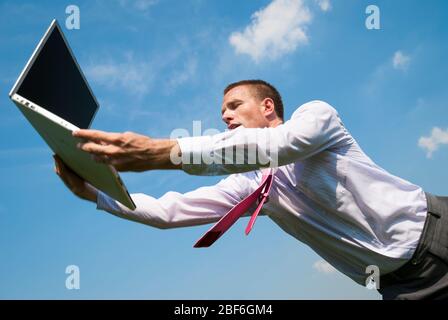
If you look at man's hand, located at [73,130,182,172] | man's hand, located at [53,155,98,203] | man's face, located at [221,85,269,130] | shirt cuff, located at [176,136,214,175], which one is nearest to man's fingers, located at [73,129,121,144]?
man's hand, located at [73,130,182,172]

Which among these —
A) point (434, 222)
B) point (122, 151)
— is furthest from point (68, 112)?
point (434, 222)

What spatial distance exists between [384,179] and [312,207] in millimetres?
524

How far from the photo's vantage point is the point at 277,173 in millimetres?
3459

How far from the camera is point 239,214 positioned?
133 inches

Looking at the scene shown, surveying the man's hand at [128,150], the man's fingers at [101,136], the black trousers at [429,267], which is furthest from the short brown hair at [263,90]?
the man's fingers at [101,136]

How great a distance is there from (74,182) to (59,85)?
660mm

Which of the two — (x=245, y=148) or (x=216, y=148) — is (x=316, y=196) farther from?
(x=216, y=148)

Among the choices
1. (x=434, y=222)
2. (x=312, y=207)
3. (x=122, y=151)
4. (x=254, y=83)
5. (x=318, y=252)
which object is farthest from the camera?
(x=254, y=83)

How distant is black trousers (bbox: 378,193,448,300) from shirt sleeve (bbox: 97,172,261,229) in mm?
1299

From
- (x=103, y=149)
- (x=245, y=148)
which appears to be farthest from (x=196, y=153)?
(x=103, y=149)

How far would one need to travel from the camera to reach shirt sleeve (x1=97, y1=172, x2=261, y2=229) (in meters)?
3.55

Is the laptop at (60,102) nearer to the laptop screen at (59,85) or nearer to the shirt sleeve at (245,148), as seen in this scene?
the laptop screen at (59,85)
